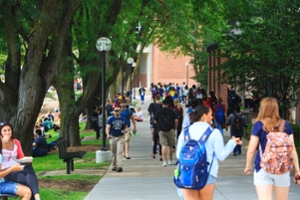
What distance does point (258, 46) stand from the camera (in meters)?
18.3

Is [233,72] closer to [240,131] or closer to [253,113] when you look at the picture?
[240,131]

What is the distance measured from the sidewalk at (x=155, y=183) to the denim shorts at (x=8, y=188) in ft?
10.1

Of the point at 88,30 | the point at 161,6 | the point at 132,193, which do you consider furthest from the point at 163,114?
the point at 161,6

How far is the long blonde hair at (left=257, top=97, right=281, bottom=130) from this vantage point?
7.78 meters

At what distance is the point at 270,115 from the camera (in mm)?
7832

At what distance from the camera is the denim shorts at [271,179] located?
772 cm

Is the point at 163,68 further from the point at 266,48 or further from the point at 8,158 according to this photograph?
the point at 8,158

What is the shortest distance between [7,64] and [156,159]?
18.0 feet

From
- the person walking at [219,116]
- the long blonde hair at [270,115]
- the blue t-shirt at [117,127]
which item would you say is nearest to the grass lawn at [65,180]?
the blue t-shirt at [117,127]

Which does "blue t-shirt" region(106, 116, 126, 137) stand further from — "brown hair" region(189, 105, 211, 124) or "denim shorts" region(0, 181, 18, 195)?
"brown hair" region(189, 105, 211, 124)

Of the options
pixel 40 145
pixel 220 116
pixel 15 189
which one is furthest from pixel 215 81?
pixel 15 189

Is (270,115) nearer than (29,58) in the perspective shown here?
Yes

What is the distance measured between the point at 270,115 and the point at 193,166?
1.05m

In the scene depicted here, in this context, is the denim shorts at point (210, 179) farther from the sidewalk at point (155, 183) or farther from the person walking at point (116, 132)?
the person walking at point (116, 132)
